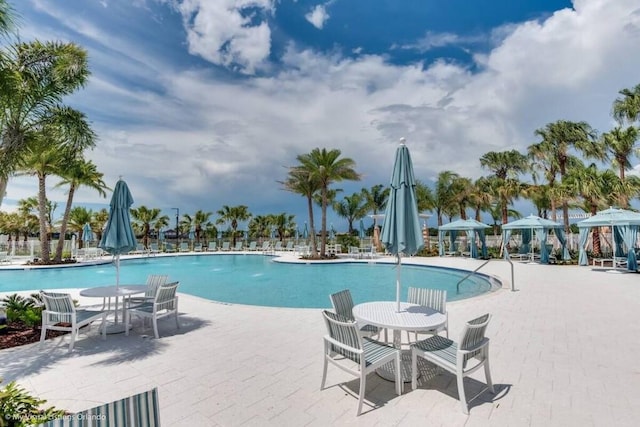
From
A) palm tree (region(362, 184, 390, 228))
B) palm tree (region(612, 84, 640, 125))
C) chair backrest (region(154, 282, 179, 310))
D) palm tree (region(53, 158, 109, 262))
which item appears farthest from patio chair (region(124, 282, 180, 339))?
palm tree (region(362, 184, 390, 228))

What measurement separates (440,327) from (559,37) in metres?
12.9

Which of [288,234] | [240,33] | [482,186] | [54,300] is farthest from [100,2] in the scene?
[288,234]

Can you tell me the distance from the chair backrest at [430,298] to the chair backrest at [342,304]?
940 mm

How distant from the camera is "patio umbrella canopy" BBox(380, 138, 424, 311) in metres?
4.03

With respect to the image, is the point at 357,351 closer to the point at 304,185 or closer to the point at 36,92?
the point at 36,92

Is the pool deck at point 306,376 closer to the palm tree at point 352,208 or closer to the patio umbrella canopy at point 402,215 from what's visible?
the patio umbrella canopy at point 402,215

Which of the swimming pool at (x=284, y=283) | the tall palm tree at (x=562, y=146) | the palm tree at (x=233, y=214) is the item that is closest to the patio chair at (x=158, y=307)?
the swimming pool at (x=284, y=283)

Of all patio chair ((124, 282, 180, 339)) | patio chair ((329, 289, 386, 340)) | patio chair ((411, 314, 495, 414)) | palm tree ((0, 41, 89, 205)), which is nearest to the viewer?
patio chair ((411, 314, 495, 414))

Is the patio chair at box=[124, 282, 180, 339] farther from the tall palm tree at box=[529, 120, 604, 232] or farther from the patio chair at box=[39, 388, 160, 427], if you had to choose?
the tall palm tree at box=[529, 120, 604, 232]

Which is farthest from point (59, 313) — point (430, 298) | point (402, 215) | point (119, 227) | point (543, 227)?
point (543, 227)

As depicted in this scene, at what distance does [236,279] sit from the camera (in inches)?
554

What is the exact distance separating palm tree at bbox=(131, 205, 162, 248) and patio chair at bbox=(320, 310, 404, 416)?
108 ft

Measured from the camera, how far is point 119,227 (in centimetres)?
599

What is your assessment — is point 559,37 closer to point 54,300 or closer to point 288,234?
point 54,300
